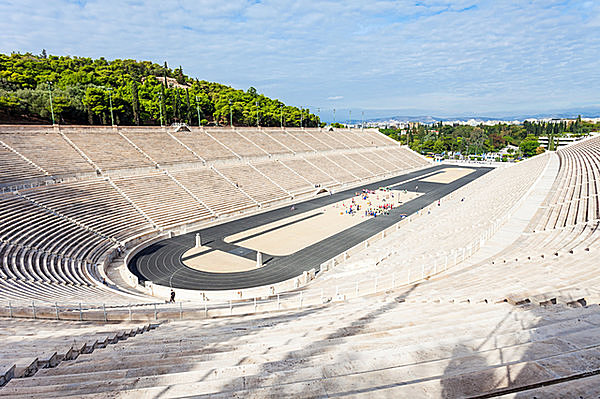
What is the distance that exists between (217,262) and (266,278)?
13.1 ft

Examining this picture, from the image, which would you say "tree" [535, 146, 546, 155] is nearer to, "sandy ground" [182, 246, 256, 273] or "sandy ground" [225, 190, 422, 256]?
"sandy ground" [225, 190, 422, 256]

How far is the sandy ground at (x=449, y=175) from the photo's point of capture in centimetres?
5597

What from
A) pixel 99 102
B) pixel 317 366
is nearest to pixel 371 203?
pixel 317 366

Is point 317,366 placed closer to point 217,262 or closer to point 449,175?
point 217,262

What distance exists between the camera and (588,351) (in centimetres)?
450

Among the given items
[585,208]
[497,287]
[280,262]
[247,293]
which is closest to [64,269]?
[247,293]

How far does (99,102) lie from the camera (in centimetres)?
4762

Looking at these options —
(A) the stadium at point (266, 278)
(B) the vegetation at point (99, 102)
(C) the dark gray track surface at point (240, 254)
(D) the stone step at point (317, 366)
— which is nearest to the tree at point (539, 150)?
(B) the vegetation at point (99, 102)

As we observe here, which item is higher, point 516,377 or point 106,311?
point 516,377

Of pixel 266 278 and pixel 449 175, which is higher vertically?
pixel 449 175

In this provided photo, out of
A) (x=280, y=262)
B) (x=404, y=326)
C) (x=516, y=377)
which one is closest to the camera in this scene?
(x=516, y=377)

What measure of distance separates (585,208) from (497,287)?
13.0 metres

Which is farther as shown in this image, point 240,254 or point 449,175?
point 449,175

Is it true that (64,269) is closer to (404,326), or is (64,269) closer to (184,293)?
(184,293)
